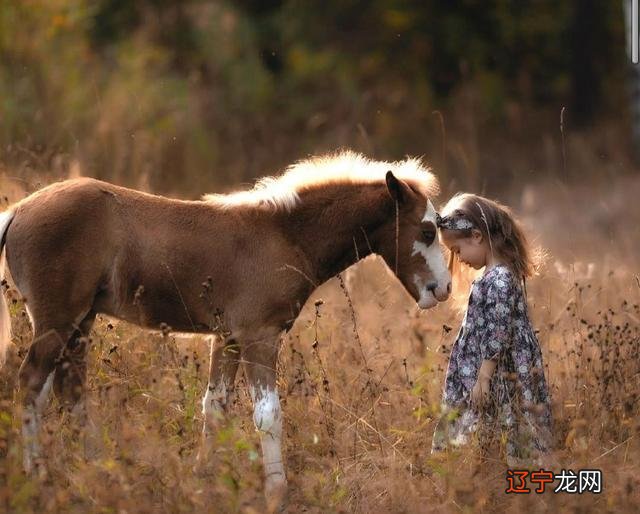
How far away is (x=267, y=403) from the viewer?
215 inches

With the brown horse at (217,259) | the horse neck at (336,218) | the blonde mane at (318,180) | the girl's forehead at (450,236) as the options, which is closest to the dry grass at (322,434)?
the brown horse at (217,259)

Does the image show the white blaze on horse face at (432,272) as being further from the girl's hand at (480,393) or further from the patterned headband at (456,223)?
the girl's hand at (480,393)

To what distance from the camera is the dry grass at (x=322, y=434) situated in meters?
4.92

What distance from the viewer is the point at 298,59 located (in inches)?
687

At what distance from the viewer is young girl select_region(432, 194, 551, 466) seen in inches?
219

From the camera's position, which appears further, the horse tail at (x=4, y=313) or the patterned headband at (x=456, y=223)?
the patterned headband at (x=456, y=223)

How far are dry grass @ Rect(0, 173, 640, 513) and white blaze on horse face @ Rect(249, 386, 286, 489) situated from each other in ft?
0.33

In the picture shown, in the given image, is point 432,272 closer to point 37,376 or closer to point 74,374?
point 74,374

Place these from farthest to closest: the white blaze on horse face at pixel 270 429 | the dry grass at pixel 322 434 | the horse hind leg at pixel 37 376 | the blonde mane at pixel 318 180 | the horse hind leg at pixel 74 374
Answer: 1. the blonde mane at pixel 318 180
2. the horse hind leg at pixel 74 374
3. the white blaze on horse face at pixel 270 429
4. the horse hind leg at pixel 37 376
5. the dry grass at pixel 322 434

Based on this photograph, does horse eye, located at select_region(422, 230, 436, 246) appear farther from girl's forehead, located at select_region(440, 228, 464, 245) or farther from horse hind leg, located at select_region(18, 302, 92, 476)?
horse hind leg, located at select_region(18, 302, 92, 476)

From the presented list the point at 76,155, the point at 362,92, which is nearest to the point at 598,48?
the point at 362,92

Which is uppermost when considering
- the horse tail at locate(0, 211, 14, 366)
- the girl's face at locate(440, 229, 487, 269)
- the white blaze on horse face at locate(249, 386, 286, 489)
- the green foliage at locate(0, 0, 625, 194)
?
the green foliage at locate(0, 0, 625, 194)

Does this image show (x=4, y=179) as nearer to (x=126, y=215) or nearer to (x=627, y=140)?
(x=126, y=215)

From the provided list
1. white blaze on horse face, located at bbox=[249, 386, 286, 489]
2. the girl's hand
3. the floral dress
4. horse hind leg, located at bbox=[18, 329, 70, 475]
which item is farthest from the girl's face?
horse hind leg, located at bbox=[18, 329, 70, 475]
